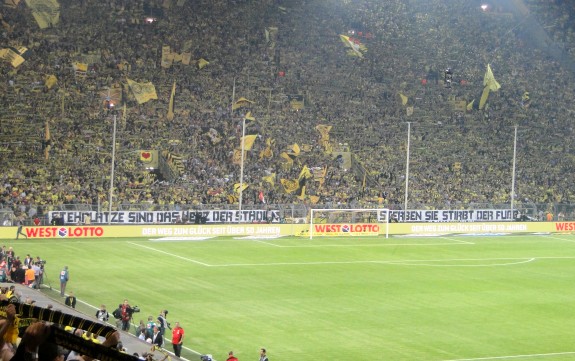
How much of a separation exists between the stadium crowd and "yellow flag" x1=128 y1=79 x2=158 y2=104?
0.38 metres

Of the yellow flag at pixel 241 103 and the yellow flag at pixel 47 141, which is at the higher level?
the yellow flag at pixel 241 103

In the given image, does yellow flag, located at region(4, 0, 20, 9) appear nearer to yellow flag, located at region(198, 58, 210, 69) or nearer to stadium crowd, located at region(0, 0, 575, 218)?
stadium crowd, located at region(0, 0, 575, 218)

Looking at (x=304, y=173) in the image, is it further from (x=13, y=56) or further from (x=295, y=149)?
(x=13, y=56)

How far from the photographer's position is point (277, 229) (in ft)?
216

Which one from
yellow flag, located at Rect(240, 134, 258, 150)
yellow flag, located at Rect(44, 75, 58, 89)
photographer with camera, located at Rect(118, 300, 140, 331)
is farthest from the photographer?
yellow flag, located at Rect(240, 134, 258, 150)

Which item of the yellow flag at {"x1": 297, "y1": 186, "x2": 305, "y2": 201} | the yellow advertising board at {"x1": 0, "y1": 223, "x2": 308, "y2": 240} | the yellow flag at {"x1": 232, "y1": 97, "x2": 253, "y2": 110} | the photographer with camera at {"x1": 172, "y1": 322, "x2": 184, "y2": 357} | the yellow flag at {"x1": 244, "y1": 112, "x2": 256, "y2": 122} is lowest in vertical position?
the photographer with camera at {"x1": 172, "y1": 322, "x2": 184, "y2": 357}

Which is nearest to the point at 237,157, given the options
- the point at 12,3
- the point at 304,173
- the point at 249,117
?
the point at 249,117

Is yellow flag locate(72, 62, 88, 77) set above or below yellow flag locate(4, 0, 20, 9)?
below

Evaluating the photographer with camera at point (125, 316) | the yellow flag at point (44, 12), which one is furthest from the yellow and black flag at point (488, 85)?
the photographer with camera at point (125, 316)

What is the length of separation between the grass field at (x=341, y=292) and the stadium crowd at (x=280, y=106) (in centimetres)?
968

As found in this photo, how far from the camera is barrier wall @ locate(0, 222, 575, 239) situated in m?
58.7

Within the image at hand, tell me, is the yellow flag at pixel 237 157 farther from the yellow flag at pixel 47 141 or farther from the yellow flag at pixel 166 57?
the yellow flag at pixel 47 141

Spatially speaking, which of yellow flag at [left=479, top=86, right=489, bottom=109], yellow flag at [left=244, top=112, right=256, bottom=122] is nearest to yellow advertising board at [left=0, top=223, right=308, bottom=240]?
yellow flag at [left=244, top=112, right=256, bottom=122]

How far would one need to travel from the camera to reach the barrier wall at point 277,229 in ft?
192
